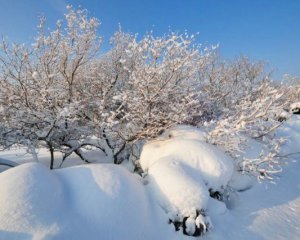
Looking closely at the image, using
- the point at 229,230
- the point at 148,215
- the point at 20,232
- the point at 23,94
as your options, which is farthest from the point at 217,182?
the point at 23,94

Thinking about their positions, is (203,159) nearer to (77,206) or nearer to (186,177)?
(186,177)

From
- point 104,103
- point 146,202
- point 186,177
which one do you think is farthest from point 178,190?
point 104,103

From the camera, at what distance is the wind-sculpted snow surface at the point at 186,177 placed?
474 centimetres

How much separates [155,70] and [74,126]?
9.17ft

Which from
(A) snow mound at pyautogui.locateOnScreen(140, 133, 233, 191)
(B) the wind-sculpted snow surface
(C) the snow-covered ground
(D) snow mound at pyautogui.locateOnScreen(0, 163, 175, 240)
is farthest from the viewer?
(A) snow mound at pyautogui.locateOnScreen(140, 133, 233, 191)

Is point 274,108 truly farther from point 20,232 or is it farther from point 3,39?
point 3,39

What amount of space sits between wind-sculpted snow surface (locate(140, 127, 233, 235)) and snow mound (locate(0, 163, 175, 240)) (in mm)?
276

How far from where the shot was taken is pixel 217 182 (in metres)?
5.59

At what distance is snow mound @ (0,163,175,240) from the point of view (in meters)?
3.50

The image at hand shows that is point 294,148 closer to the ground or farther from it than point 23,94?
closer to the ground

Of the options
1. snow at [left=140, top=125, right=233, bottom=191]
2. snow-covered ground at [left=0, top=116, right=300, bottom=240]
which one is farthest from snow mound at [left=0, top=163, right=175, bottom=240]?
snow at [left=140, top=125, right=233, bottom=191]

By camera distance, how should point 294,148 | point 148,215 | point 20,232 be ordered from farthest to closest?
point 294,148 < point 148,215 < point 20,232

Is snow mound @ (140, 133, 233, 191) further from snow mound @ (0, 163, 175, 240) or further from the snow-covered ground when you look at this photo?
snow mound @ (0, 163, 175, 240)

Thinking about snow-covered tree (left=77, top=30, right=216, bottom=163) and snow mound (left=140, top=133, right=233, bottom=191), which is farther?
snow-covered tree (left=77, top=30, right=216, bottom=163)
